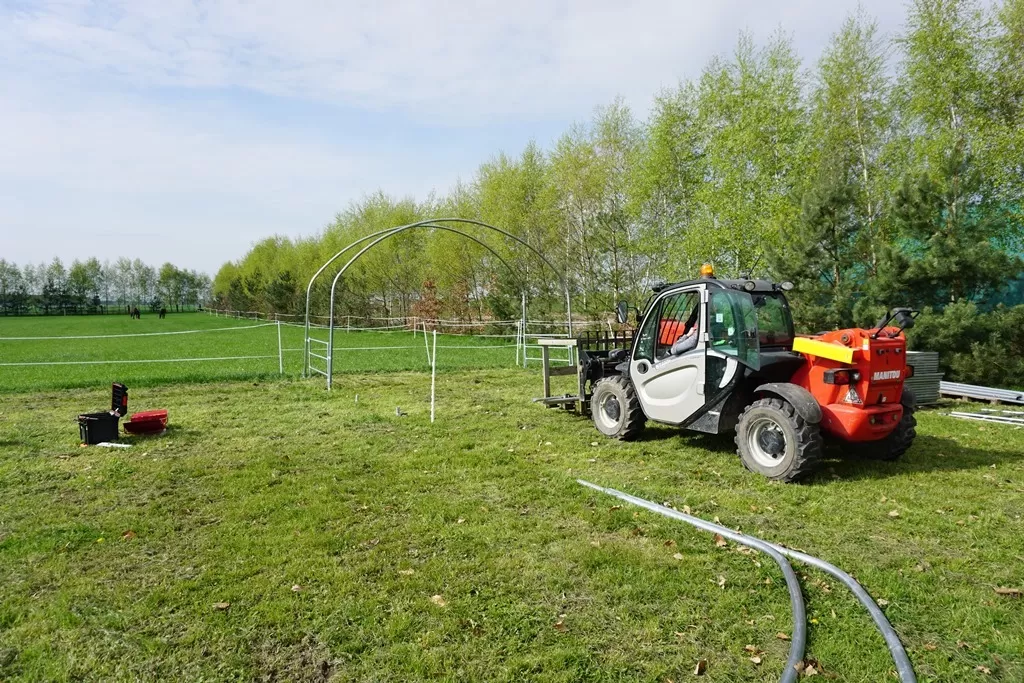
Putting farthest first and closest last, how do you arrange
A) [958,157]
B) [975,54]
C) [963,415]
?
[975,54] < [958,157] < [963,415]

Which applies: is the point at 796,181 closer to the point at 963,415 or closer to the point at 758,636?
the point at 963,415

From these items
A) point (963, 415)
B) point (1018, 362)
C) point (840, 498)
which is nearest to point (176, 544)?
point (840, 498)

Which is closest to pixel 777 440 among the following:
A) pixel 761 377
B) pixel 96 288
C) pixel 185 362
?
pixel 761 377

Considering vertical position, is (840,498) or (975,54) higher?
(975,54)

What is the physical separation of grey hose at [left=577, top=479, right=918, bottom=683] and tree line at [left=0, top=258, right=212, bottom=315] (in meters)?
94.2

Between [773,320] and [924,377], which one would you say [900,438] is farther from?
[924,377]

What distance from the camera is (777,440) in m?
5.97

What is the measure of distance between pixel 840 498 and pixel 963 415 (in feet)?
17.1

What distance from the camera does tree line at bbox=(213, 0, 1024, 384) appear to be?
36.8ft

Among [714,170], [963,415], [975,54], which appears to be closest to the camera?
[963,415]

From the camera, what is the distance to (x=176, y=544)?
14.7ft

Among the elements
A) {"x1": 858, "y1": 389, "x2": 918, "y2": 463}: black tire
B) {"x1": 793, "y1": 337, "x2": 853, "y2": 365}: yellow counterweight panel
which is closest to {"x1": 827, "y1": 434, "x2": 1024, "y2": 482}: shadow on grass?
{"x1": 858, "y1": 389, "x2": 918, "y2": 463}: black tire

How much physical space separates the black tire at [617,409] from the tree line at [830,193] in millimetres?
6447

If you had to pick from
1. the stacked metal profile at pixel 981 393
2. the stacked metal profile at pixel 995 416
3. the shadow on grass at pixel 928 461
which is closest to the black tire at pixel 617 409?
the shadow on grass at pixel 928 461
